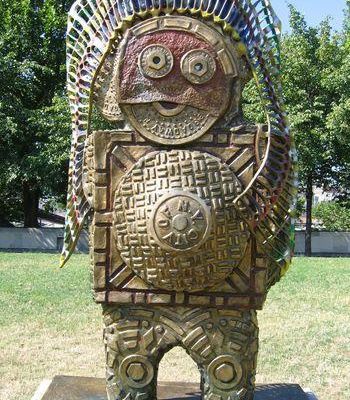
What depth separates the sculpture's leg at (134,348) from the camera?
2982 millimetres

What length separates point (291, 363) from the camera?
5.29 m

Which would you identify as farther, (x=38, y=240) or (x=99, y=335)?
(x=38, y=240)

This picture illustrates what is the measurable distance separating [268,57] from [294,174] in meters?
0.60

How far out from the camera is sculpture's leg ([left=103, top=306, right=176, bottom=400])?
2.98m

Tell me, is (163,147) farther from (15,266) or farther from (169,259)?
(15,266)

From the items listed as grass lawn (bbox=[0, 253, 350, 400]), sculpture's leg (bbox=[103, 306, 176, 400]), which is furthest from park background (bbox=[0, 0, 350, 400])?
sculpture's leg (bbox=[103, 306, 176, 400])

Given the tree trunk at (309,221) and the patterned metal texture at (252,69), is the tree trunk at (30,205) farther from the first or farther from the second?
the patterned metal texture at (252,69)

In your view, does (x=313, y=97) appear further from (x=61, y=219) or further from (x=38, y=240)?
(x=61, y=219)

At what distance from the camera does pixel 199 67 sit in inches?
114

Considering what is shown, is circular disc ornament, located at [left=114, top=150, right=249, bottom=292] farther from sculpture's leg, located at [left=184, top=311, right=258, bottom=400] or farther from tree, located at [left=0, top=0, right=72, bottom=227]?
tree, located at [left=0, top=0, right=72, bottom=227]

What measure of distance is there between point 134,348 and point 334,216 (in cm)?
1464

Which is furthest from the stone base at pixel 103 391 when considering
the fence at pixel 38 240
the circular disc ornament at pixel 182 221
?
the fence at pixel 38 240

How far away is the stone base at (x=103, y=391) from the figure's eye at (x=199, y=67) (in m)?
1.82

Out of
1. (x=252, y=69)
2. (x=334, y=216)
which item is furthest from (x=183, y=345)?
(x=334, y=216)
